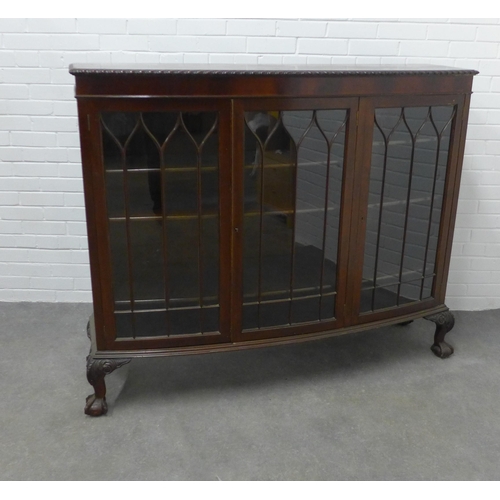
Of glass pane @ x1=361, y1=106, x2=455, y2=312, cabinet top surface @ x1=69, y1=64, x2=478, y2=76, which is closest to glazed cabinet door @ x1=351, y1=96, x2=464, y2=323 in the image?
Answer: glass pane @ x1=361, y1=106, x2=455, y2=312

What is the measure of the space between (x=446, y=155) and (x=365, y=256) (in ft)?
1.75

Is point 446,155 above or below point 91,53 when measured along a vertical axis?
below

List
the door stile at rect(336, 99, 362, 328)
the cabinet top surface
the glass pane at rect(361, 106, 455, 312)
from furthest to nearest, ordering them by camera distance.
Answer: the glass pane at rect(361, 106, 455, 312)
the door stile at rect(336, 99, 362, 328)
the cabinet top surface

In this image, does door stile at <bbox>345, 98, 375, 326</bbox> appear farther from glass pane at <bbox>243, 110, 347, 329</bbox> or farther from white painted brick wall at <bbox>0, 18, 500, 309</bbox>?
white painted brick wall at <bbox>0, 18, 500, 309</bbox>

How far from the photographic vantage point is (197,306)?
7.09 feet

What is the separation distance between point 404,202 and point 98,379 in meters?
1.40

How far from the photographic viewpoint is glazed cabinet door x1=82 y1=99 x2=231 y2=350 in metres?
1.91

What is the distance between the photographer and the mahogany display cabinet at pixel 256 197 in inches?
75.3

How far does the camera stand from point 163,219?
2.04 m

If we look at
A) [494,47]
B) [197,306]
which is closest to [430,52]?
[494,47]

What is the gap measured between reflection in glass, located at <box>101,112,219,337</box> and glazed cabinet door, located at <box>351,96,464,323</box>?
592 millimetres

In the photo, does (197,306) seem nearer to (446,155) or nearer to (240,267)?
(240,267)

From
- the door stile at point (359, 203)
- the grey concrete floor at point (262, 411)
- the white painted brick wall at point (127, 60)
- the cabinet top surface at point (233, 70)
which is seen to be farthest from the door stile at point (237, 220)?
the white painted brick wall at point (127, 60)

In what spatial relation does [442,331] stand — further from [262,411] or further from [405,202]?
[262,411]
